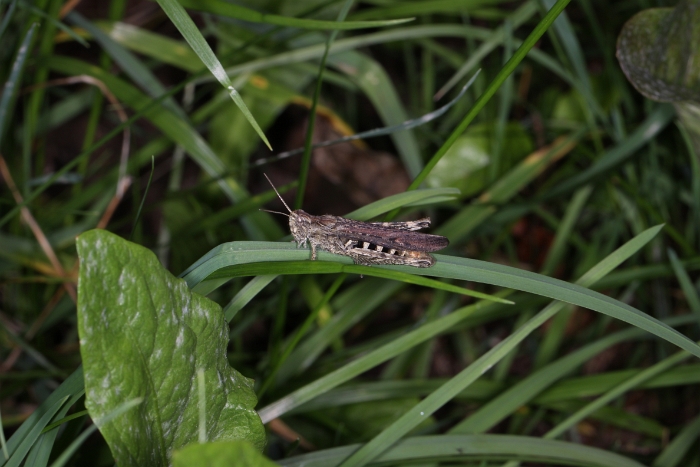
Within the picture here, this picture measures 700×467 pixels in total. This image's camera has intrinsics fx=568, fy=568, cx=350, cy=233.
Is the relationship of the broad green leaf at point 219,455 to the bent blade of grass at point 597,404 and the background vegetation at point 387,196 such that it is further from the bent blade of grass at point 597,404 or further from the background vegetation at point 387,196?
the bent blade of grass at point 597,404

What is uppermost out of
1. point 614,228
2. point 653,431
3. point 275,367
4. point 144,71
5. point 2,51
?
point 2,51

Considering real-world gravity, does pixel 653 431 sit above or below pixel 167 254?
below

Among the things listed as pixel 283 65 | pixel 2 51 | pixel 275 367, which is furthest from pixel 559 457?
pixel 2 51

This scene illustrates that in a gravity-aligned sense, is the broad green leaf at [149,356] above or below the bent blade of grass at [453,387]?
above

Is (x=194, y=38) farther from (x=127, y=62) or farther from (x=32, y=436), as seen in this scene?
(x=127, y=62)

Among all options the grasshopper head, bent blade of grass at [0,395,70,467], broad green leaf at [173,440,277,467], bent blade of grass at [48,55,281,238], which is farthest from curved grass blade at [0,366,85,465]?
bent blade of grass at [48,55,281,238]

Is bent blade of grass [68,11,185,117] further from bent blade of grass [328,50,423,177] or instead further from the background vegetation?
bent blade of grass [328,50,423,177]

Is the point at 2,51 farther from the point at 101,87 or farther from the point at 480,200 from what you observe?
the point at 480,200

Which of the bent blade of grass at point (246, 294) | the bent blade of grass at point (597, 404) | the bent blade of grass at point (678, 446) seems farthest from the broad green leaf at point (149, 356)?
the bent blade of grass at point (678, 446)
